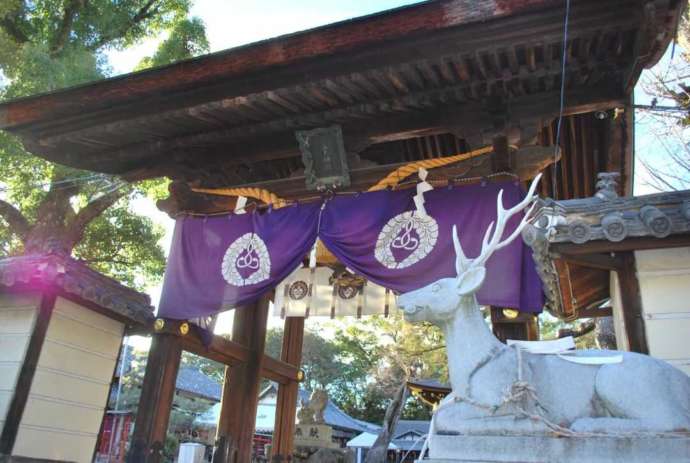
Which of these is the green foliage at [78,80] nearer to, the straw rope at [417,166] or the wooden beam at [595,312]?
the straw rope at [417,166]

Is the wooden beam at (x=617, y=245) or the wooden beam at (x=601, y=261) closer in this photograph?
the wooden beam at (x=617, y=245)

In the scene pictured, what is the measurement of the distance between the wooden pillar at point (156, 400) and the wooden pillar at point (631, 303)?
4628mm

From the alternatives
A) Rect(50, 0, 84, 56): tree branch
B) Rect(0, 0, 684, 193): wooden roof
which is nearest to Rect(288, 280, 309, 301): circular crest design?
Rect(0, 0, 684, 193): wooden roof

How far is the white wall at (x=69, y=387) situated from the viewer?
194 inches

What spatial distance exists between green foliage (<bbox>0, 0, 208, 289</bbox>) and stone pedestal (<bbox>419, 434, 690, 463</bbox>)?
9.81 m

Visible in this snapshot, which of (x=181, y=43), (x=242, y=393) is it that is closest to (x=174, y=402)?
(x=181, y=43)

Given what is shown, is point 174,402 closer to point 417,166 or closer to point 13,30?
point 13,30

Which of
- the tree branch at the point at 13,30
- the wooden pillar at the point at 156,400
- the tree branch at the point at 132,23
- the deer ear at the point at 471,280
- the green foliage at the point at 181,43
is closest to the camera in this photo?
the deer ear at the point at 471,280

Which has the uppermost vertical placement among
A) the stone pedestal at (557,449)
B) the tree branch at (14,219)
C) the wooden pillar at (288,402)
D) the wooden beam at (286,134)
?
the tree branch at (14,219)

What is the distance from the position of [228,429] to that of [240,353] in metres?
1.02

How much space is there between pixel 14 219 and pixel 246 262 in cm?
763

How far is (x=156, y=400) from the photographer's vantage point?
5.89 meters

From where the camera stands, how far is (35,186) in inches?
442

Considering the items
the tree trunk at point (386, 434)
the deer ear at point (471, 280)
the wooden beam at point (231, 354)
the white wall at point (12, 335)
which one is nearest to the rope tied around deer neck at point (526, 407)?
the deer ear at point (471, 280)
